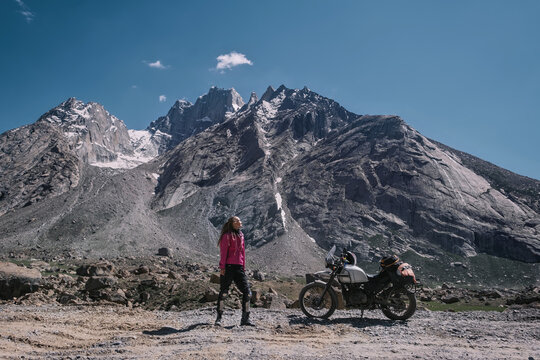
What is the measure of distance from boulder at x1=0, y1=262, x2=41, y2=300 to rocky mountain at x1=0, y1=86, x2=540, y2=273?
71.4m

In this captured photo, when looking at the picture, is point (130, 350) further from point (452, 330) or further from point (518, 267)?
point (518, 267)

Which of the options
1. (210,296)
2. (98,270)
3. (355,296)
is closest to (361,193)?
(98,270)

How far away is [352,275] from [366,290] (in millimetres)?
637

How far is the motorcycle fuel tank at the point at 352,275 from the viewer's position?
10523 mm

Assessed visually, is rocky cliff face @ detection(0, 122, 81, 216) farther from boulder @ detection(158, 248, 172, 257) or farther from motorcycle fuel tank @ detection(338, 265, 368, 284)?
motorcycle fuel tank @ detection(338, 265, 368, 284)

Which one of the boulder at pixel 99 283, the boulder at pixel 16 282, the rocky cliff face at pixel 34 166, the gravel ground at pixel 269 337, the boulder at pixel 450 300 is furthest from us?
the rocky cliff face at pixel 34 166

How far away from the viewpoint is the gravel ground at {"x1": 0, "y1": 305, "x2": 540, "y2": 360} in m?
6.93

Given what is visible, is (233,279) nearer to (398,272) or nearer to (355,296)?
(355,296)

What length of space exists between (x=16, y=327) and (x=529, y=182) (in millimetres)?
166252

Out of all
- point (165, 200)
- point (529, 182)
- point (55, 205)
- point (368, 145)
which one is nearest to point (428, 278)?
point (368, 145)

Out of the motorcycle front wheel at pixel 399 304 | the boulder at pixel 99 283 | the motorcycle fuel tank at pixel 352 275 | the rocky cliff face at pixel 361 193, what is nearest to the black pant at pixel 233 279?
the motorcycle fuel tank at pixel 352 275

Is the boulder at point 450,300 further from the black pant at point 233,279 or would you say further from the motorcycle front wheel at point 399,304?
the black pant at point 233,279

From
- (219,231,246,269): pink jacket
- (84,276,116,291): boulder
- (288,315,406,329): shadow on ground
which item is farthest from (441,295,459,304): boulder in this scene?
(84,276,116,291): boulder

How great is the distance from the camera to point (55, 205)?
11212 centimetres
